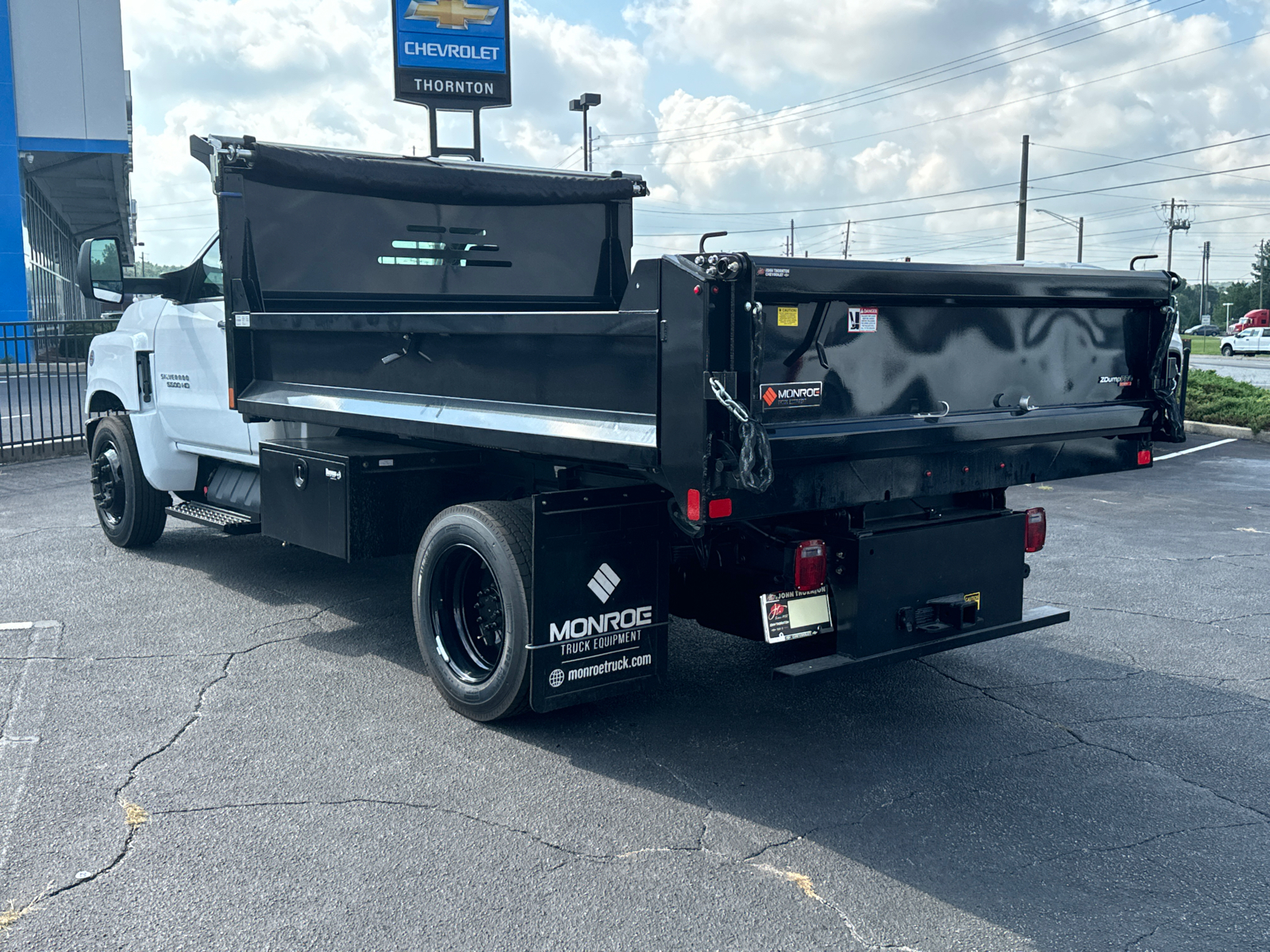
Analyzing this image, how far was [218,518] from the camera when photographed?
7.10m

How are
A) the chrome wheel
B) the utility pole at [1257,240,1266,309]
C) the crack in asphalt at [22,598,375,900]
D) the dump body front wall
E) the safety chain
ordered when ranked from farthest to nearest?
the utility pole at [1257,240,1266,309] < the chrome wheel < the dump body front wall < the safety chain < the crack in asphalt at [22,598,375,900]

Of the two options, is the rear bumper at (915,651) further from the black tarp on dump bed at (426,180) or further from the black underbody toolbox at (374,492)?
the black tarp on dump bed at (426,180)

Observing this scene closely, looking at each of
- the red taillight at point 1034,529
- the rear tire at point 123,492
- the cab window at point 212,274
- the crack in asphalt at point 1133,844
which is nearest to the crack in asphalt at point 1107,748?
the crack in asphalt at point 1133,844

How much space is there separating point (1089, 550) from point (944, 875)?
17.9 feet

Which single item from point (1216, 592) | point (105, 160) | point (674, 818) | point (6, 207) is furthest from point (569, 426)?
point (105, 160)

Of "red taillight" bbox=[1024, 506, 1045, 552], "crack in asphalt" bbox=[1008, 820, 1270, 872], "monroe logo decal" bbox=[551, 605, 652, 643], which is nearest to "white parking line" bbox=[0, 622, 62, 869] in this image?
"monroe logo decal" bbox=[551, 605, 652, 643]

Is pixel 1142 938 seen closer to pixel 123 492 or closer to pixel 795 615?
pixel 795 615

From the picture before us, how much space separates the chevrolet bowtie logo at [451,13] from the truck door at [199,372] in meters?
16.5

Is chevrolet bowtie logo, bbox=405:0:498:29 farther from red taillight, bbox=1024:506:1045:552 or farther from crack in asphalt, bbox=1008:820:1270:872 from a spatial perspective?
crack in asphalt, bbox=1008:820:1270:872

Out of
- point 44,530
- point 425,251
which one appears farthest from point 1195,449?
point 44,530

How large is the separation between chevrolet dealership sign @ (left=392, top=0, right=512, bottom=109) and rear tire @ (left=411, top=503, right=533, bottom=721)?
18.8m

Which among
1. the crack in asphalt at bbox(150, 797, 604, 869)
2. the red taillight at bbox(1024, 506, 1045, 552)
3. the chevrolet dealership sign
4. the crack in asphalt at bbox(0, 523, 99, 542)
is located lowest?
the crack in asphalt at bbox(150, 797, 604, 869)

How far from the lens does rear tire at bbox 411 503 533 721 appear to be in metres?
4.45

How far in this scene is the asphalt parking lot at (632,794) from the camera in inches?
128
